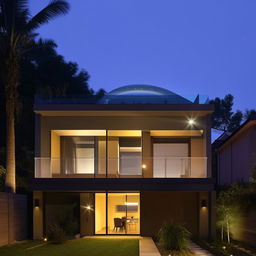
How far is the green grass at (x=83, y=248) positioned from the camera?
16.9 meters

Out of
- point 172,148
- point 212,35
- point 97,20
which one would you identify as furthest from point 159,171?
point 97,20

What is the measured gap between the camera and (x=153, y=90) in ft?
89.2

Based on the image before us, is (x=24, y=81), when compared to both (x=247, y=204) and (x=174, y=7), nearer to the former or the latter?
(x=247, y=204)

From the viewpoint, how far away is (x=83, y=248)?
18.3 meters

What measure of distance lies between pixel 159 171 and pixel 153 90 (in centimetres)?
581

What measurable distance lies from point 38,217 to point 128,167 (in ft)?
15.0

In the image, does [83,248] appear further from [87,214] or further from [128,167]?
[128,167]

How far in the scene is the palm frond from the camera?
72.1 feet

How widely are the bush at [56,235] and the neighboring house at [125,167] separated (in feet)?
5.61

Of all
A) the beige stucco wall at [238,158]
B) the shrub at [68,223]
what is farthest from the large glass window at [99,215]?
the beige stucco wall at [238,158]

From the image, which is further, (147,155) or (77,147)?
(77,147)

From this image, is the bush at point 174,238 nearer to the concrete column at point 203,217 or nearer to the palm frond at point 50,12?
the concrete column at point 203,217

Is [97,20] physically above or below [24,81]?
above

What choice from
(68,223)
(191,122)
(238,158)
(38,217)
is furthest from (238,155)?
(38,217)
